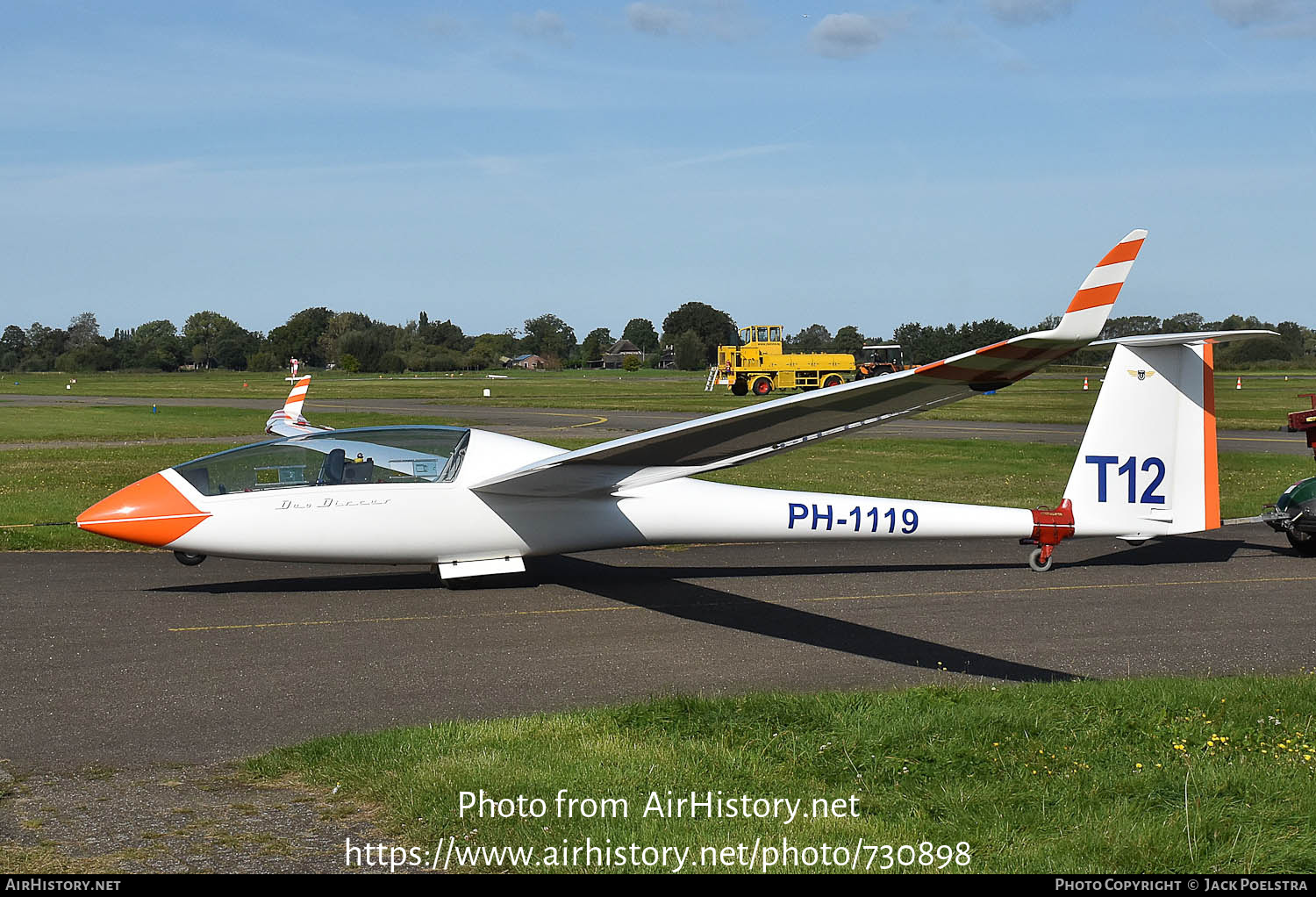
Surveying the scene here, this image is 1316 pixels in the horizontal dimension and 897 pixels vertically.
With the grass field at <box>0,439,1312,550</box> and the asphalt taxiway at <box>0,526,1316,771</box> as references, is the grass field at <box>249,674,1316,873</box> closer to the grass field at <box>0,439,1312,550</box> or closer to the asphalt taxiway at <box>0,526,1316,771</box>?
the asphalt taxiway at <box>0,526,1316,771</box>

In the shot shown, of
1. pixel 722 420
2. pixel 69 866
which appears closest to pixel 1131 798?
pixel 722 420

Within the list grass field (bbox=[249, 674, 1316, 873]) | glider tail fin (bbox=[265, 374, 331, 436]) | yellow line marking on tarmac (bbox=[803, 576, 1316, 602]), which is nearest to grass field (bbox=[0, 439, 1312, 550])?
glider tail fin (bbox=[265, 374, 331, 436])

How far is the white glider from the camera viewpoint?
11.3 metres

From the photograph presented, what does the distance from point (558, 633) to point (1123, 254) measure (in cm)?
580

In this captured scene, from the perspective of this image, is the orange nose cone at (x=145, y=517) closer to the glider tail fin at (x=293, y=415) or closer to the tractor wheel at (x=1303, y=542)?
the glider tail fin at (x=293, y=415)

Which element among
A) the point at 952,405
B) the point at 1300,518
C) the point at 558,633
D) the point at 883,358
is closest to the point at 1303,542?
the point at 1300,518

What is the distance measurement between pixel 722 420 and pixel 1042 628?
12.2 ft

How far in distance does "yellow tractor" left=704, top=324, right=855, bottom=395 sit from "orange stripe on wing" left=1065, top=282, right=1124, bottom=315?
59.2m

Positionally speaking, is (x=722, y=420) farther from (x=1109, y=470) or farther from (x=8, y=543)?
(x=8, y=543)

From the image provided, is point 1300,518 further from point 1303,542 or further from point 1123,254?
point 1123,254

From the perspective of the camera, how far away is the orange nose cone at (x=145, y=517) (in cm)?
1118

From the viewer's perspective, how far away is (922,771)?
6336 mm

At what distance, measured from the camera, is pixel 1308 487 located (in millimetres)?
13875

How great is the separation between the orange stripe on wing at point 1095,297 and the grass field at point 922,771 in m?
2.64
